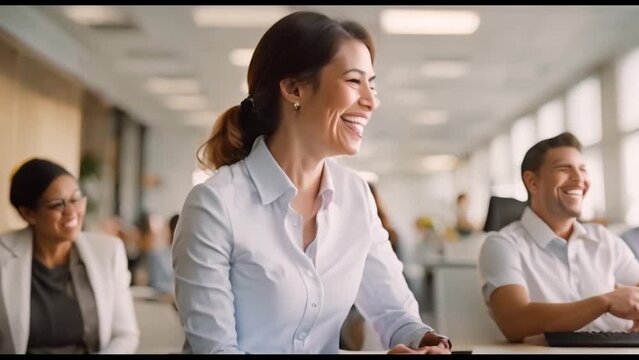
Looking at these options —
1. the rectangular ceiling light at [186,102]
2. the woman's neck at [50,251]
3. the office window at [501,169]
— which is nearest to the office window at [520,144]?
the office window at [501,169]

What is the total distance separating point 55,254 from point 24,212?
0.39 ft

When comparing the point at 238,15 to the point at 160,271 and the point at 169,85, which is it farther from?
the point at 160,271

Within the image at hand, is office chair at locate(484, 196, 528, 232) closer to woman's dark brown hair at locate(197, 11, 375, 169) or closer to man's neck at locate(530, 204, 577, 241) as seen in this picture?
man's neck at locate(530, 204, 577, 241)

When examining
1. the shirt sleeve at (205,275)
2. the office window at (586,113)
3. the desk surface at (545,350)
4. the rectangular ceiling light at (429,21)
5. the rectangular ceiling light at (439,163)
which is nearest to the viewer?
the shirt sleeve at (205,275)

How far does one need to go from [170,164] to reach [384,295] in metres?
0.62

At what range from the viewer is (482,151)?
1815 millimetres

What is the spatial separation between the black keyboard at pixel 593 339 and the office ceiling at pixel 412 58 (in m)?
0.57

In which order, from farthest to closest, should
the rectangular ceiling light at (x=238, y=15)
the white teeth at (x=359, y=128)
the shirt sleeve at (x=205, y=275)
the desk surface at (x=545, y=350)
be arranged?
the rectangular ceiling light at (x=238, y=15) → the desk surface at (x=545, y=350) → the white teeth at (x=359, y=128) → the shirt sleeve at (x=205, y=275)

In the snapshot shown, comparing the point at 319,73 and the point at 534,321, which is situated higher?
the point at 319,73

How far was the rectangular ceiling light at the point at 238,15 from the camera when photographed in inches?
54.8

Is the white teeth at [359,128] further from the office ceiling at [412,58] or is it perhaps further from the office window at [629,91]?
the office window at [629,91]

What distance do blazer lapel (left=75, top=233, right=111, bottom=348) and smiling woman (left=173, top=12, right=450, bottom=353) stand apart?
0.49 m
